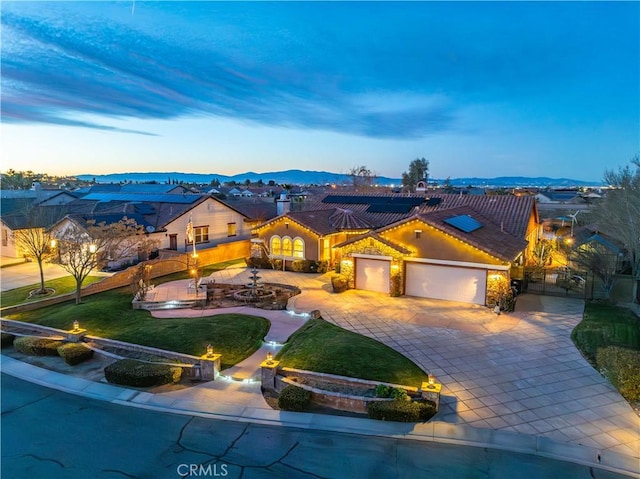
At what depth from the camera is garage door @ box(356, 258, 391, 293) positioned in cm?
2261

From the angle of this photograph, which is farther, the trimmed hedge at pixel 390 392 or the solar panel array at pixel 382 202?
the solar panel array at pixel 382 202

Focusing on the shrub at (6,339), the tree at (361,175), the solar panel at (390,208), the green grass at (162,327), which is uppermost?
the tree at (361,175)

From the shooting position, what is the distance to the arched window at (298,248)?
93.9 ft

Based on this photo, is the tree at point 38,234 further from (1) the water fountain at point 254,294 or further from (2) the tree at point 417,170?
(2) the tree at point 417,170

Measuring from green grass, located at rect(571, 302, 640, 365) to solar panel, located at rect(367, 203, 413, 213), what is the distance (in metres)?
14.0

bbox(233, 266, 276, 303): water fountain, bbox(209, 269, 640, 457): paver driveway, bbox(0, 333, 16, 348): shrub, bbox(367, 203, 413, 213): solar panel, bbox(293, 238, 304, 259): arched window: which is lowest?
bbox(0, 333, 16, 348): shrub

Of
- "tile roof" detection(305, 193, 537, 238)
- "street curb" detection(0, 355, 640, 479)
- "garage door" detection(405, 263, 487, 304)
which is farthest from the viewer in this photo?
"tile roof" detection(305, 193, 537, 238)

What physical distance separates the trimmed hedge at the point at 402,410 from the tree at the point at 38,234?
22.0m

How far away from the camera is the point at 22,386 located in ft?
42.8

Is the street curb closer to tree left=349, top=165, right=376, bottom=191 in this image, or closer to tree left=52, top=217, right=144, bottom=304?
tree left=52, top=217, right=144, bottom=304

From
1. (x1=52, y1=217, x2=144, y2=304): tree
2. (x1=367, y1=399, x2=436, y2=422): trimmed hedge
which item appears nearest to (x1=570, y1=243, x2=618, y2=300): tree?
(x1=367, y1=399, x2=436, y2=422): trimmed hedge

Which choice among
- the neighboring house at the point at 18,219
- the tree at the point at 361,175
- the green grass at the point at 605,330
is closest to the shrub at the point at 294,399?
the green grass at the point at 605,330

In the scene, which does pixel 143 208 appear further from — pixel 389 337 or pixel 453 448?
pixel 453 448

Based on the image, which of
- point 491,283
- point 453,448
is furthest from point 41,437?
point 491,283
